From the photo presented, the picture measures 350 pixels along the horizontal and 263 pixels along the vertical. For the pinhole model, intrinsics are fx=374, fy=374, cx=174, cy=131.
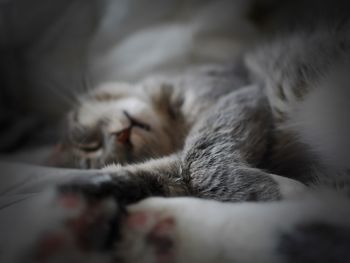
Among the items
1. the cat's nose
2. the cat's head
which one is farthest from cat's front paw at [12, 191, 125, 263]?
the cat's nose

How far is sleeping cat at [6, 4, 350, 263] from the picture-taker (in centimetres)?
56

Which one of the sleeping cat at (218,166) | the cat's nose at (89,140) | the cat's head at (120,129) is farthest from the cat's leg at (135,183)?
the cat's nose at (89,140)

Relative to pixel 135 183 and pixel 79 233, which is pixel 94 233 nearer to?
pixel 79 233

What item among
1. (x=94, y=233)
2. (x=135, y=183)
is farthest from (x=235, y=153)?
(x=94, y=233)

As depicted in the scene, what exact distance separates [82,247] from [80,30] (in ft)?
3.49

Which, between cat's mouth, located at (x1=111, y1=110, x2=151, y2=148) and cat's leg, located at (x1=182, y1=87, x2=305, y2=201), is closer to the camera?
cat's leg, located at (x1=182, y1=87, x2=305, y2=201)

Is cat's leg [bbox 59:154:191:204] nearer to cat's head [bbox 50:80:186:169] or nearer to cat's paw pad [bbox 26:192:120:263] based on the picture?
cat's paw pad [bbox 26:192:120:263]

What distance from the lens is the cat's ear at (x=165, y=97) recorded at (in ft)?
4.07

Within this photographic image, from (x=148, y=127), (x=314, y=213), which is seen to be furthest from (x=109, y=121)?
(x=314, y=213)

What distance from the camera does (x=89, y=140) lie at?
119 centimetres

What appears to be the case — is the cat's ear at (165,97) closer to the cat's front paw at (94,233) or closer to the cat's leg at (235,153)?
the cat's leg at (235,153)

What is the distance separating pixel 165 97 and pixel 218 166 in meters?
0.55

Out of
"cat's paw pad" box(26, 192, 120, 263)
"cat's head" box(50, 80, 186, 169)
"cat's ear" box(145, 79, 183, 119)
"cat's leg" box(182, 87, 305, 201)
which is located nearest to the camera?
"cat's paw pad" box(26, 192, 120, 263)

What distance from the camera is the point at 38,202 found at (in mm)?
607
